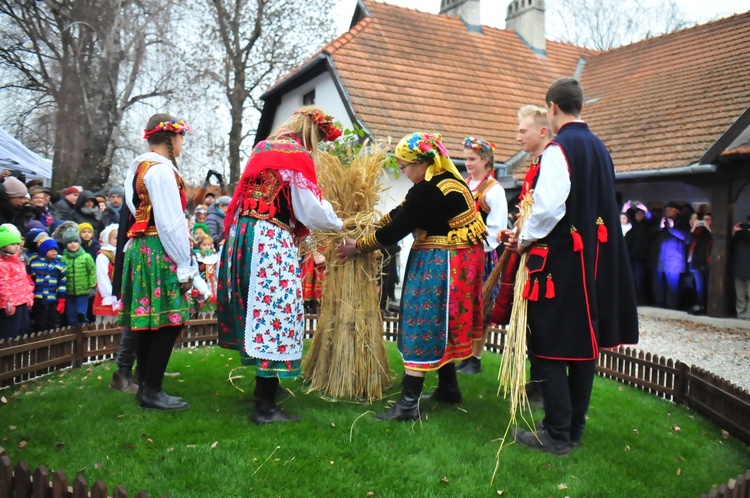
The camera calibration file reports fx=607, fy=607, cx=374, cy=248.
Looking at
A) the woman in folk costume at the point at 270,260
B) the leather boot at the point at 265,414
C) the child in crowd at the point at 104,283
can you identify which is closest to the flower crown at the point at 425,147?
the woman in folk costume at the point at 270,260

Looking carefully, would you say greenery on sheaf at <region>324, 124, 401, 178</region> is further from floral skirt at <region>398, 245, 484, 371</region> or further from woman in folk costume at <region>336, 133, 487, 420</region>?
floral skirt at <region>398, 245, 484, 371</region>

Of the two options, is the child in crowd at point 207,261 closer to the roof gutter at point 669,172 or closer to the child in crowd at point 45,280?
the child in crowd at point 45,280

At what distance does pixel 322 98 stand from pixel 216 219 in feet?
19.6

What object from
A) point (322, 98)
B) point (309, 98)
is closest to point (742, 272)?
point (322, 98)

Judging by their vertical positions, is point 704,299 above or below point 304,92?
below

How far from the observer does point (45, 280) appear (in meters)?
6.59

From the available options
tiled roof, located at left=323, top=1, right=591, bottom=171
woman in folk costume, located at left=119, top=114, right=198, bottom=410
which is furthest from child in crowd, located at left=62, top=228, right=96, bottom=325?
tiled roof, located at left=323, top=1, right=591, bottom=171

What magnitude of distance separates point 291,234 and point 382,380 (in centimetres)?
153

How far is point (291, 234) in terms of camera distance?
3.85 metres

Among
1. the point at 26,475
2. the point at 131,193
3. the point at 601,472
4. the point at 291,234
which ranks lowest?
the point at 601,472

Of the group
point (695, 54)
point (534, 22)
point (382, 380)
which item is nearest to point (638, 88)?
point (695, 54)

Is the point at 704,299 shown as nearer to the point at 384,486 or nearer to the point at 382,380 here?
the point at 382,380

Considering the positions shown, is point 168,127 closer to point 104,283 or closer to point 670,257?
point 104,283

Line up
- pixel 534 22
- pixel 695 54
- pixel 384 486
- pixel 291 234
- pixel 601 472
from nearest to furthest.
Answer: pixel 384 486, pixel 601 472, pixel 291 234, pixel 695 54, pixel 534 22
